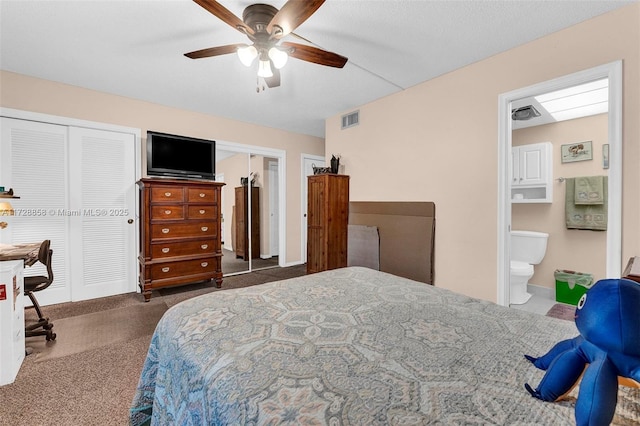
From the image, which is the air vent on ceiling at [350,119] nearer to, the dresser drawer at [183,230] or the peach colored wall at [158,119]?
the peach colored wall at [158,119]

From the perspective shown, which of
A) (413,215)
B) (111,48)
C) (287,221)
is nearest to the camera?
(111,48)

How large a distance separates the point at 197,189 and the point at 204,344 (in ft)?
10.2

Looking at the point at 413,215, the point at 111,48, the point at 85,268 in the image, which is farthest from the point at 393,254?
the point at 85,268

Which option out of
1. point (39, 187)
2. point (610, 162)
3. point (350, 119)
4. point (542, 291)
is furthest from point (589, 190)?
point (39, 187)

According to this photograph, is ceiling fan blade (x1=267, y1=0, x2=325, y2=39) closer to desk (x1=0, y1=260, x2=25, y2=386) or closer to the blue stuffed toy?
the blue stuffed toy

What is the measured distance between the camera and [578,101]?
295 cm

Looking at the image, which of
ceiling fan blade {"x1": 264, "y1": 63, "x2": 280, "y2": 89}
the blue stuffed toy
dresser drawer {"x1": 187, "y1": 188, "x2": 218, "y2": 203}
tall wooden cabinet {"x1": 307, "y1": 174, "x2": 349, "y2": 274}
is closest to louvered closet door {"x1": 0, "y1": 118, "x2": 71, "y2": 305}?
dresser drawer {"x1": 187, "y1": 188, "x2": 218, "y2": 203}

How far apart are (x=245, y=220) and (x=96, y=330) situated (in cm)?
262

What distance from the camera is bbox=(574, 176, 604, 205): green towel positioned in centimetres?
315

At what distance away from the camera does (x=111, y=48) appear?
8.15 feet

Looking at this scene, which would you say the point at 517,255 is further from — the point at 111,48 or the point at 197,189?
the point at 111,48

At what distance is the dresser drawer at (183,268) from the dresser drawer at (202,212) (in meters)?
0.59

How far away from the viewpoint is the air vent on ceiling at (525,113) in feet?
10.4

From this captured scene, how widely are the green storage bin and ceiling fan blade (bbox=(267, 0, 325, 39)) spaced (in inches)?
157
